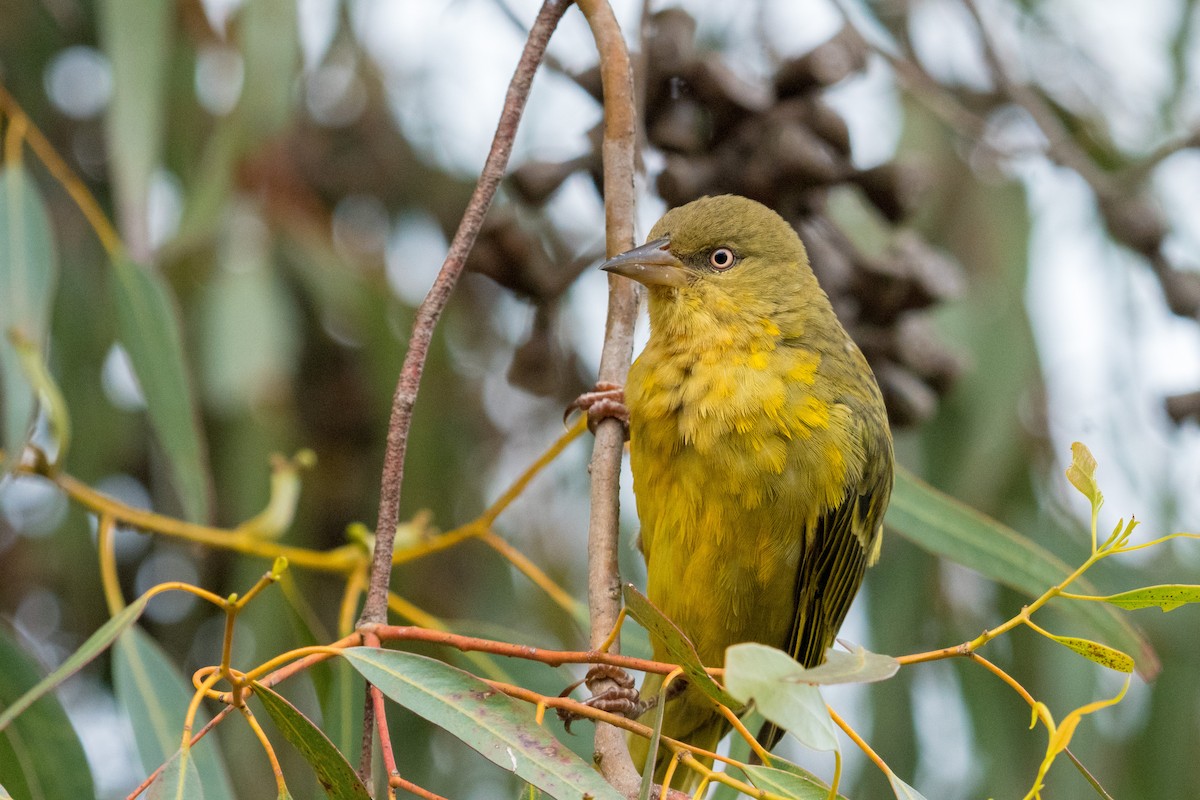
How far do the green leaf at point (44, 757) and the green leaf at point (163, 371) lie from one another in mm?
530

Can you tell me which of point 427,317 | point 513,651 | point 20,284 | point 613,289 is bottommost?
point 513,651

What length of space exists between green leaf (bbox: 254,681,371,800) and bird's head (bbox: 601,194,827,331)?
4.87ft

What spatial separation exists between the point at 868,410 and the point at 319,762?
170cm

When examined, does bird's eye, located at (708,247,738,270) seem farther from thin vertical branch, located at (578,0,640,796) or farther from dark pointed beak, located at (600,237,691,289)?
thin vertical branch, located at (578,0,640,796)

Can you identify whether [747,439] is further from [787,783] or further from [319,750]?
[319,750]

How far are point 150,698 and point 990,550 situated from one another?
1746 mm

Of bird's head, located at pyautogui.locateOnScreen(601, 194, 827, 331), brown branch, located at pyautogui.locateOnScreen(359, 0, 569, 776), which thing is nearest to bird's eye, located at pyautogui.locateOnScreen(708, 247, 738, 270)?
bird's head, located at pyautogui.locateOnScreen(601, 194, 827, 331)

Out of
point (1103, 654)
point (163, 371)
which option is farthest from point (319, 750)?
point (163, 371)

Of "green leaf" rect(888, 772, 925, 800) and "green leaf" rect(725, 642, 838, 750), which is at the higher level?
"green leaf" rect(725, 642, 838, 750)

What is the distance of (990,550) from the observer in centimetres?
274

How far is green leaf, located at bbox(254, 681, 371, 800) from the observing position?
5.70ft

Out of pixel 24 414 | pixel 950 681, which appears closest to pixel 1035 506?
pixel 950 681

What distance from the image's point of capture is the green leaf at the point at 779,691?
4.63 ft

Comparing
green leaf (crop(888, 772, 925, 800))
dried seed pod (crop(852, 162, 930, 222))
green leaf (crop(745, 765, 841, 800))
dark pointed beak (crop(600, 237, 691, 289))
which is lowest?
green leaf (crop(888, 772, 925, 800))
